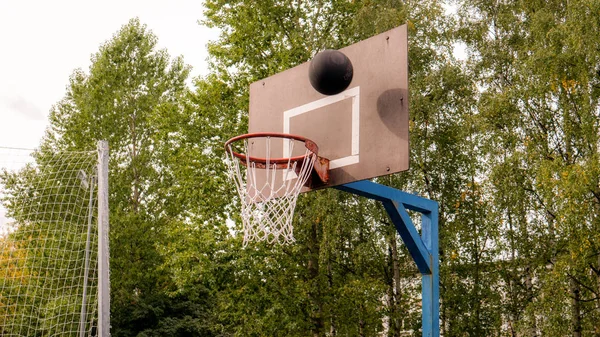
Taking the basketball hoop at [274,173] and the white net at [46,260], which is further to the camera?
the white net at [46,260]

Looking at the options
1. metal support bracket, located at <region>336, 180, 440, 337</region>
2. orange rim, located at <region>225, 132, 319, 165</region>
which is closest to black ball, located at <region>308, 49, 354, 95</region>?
orange rim, located at <region>225, 132, 319, 165</region>

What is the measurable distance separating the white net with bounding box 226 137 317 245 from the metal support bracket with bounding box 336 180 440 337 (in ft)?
2.85

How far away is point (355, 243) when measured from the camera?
44.4ft

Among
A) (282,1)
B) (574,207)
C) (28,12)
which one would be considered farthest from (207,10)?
(574,207)

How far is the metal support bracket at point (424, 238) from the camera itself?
628cm

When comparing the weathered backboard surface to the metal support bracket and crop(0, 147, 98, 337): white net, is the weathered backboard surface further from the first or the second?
crop(0, 147, 98, 337): white net

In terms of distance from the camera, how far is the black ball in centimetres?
511

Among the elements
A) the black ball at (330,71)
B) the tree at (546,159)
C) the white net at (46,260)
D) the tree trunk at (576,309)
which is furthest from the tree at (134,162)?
the black ball at (330,71)

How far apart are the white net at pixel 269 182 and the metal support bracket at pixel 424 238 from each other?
87 cm

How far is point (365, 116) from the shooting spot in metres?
5.22

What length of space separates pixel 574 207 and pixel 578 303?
2.50m

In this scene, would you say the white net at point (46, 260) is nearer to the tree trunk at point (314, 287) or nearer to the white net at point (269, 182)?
the tree trunk at point (314, 287)

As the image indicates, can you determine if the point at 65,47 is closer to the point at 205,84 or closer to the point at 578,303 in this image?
the point at 205,84

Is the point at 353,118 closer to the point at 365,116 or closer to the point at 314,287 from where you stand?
the point at 365,116
